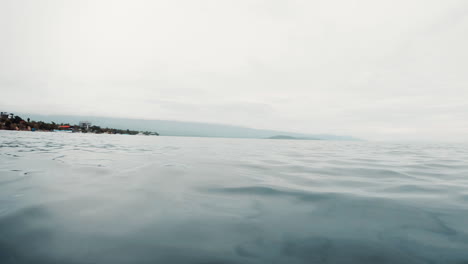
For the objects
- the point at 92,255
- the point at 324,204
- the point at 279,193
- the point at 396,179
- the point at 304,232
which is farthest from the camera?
the point at 396,179

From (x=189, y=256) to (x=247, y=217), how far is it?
149cm

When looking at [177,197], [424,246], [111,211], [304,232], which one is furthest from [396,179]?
[111,211]

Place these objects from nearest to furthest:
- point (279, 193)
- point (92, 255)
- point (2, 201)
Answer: point (92, 255) < point (2, 201) < point (279, 193)

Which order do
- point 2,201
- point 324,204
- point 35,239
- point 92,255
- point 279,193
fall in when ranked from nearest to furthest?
point 92,255, point 35,239, point 2,201, point 324,204, point 279,193

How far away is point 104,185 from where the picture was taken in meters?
5.57

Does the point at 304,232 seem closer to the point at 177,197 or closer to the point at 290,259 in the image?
the point at 290,259

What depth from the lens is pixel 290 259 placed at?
244cm

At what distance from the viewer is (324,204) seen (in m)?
4.44

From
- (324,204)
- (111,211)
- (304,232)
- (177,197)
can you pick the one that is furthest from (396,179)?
(111,211)

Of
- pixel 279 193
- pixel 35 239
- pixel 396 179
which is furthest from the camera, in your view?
pixel 396 179

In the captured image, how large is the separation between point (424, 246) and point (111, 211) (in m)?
5.04

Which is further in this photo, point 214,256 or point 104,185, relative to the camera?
point 104,185

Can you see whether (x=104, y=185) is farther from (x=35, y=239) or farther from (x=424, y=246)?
(x=424, y=246)

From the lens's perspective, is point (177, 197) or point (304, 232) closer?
point (304, 232)
